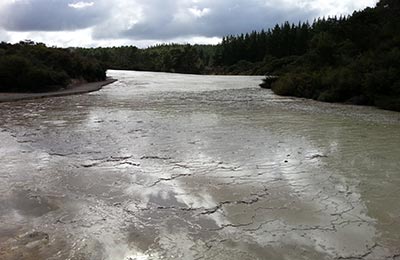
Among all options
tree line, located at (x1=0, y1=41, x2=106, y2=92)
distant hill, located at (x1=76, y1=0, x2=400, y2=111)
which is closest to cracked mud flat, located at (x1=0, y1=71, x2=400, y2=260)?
distant hill, located at (x1=76, y1=0, x2=400, y2=111)

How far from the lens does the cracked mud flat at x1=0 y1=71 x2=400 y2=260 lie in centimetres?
491

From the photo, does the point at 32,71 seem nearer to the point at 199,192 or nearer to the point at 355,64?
the point at 355,64

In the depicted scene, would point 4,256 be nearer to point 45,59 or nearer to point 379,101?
point 379,101

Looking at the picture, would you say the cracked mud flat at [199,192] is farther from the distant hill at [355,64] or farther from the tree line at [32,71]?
the tree line at [32,71]

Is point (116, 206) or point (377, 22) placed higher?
point (377, 22)

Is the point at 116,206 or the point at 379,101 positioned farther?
the point at 379,101

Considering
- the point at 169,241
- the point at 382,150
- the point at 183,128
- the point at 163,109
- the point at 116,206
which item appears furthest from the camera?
the point at 163,109

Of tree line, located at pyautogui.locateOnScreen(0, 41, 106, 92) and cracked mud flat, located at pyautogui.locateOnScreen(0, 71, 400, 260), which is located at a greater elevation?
tree line, located at pyautogui.locateOnScreen(0, 41, 106, 92)

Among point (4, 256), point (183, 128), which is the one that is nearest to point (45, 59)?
point (183, 128)

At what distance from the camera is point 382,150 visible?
10.3 metres

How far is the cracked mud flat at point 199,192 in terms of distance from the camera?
4906 millimetres

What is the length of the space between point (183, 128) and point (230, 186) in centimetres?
662

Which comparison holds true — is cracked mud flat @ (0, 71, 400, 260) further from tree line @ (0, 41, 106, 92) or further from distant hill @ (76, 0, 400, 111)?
tree line @ (0, 41, 106, 92)

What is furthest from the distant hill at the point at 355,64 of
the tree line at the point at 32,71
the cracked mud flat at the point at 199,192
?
the tree line at the point at 32,71
